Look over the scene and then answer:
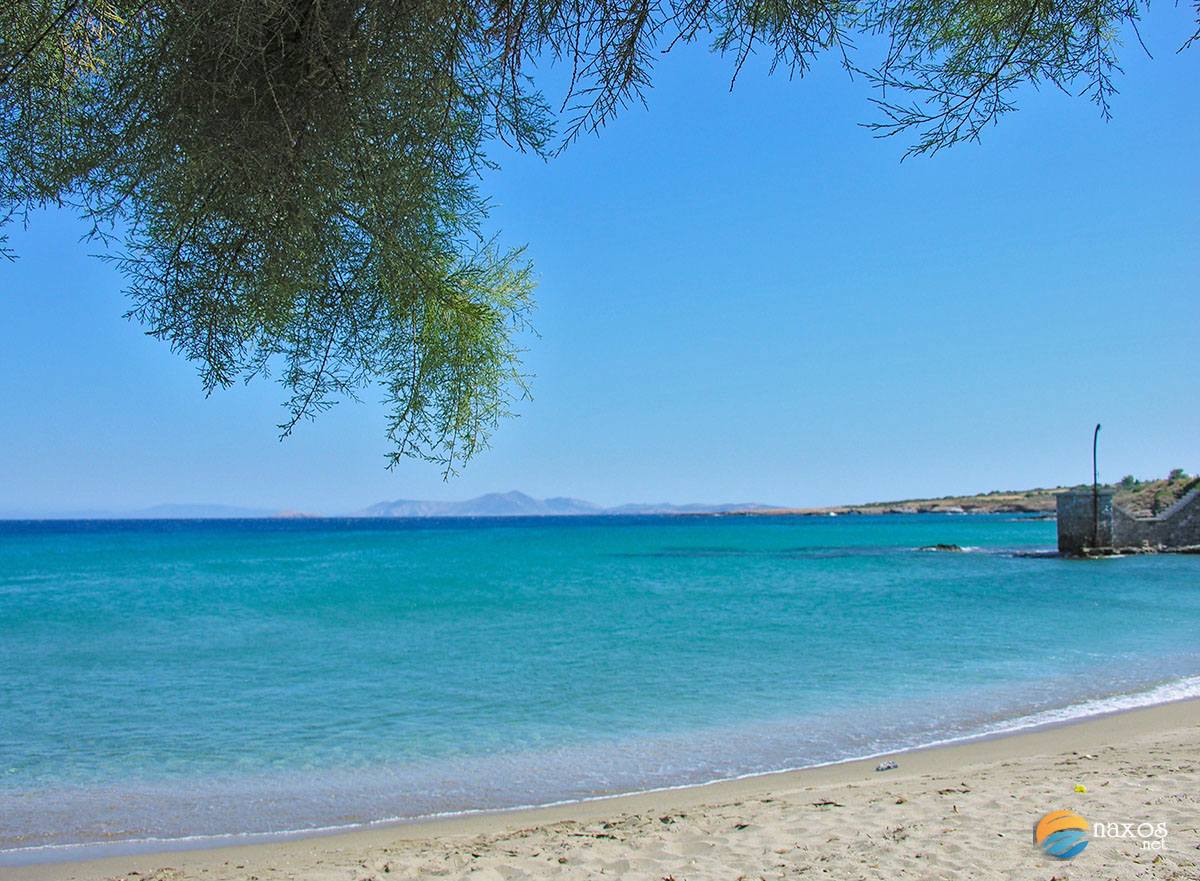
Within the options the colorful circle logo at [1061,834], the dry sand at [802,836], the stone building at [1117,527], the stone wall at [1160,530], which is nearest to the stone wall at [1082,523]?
the stone building at [1117,527]

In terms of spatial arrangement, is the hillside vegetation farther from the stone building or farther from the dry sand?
the dry sand

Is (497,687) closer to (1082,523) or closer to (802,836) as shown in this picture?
(802,836)

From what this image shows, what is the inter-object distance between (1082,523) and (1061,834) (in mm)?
35741

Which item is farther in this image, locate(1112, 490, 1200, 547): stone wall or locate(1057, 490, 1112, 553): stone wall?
locate(1112, 490, 1200, 547): stone wall

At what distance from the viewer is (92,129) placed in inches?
110

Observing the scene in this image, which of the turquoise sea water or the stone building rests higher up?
the stone building

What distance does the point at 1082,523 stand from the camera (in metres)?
35.7

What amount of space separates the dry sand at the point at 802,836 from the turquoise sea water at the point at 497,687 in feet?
1.95

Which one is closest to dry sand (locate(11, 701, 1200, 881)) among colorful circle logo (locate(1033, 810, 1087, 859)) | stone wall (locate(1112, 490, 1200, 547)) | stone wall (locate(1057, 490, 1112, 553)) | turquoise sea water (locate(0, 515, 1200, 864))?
colorful circle logo (locate(1033, 810, 1087, 859))

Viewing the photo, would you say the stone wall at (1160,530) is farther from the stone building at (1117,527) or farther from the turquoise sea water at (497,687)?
the turquoise sea water at (497,687)

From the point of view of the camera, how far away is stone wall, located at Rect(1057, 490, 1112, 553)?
3528 cm

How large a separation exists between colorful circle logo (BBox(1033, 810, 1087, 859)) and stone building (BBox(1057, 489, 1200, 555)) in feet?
115

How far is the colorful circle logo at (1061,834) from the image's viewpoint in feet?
14.0

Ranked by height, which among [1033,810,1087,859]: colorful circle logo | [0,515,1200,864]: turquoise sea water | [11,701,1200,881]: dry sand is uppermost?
[1033,810,1087,859]: colorful circle logo
